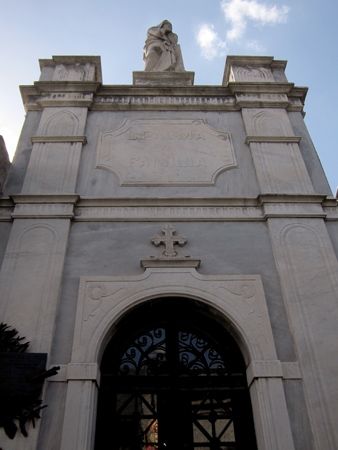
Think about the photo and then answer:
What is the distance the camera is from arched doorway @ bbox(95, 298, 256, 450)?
5406 mm

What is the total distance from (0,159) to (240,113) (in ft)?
16.0

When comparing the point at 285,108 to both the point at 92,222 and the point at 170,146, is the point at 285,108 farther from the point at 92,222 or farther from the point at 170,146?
the point at 92,222

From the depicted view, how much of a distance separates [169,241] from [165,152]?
7.11 ft

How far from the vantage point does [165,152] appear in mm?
8016

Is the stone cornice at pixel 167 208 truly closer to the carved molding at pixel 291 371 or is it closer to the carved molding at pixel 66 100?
the carved molding at pixel 291 371

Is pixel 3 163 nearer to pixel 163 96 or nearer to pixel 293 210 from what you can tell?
pixel 163 96

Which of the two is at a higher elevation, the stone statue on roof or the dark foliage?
the stone statue on roof

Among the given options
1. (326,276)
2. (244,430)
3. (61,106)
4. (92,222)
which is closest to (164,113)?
A: (61,106)

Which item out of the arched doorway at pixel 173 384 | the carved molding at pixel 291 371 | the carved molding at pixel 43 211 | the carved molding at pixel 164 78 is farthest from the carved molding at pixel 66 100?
the carved molding at pixel 291 371

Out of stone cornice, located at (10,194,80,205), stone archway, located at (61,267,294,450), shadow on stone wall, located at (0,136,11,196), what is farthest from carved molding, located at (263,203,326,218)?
shadow on stone wall, located at (0,136,11,196)

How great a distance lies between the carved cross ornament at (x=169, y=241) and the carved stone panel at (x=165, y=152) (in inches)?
44.8

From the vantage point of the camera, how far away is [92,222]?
6.88 metres

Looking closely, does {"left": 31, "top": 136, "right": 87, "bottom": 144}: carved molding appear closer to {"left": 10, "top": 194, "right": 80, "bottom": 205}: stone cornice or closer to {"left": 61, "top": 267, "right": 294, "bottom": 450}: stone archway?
{"left": 10, "top": 194, "right": 80, "bottom": 205}: stone cornice

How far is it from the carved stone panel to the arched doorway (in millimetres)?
2461
